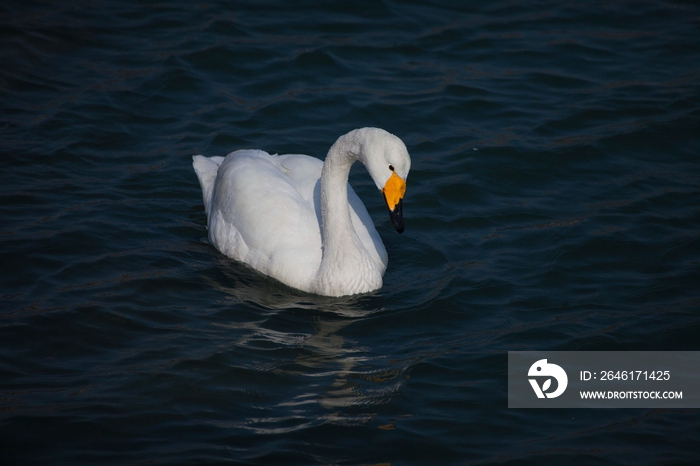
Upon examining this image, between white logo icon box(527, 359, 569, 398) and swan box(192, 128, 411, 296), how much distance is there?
64.9 inches

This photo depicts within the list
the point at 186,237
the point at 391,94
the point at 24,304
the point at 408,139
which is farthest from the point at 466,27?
the point at 24,304

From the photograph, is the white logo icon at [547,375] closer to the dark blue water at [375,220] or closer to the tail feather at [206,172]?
the dark blue water at [375,220]

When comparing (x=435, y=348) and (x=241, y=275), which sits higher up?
(x=241, y=275)

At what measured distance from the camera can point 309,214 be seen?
820 centimetres

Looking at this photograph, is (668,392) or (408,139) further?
(408,139)

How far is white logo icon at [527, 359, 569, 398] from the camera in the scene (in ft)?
20.6

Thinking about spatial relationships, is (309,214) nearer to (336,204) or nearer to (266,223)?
(266,223)

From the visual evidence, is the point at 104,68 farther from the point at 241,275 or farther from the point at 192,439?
the point at 192,439

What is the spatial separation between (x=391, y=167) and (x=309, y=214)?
1.71m

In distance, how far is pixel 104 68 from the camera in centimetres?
1175

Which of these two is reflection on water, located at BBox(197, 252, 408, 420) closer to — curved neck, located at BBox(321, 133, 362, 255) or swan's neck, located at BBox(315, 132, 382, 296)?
swan's neck, located at BBox(315, 132, 382, 296)

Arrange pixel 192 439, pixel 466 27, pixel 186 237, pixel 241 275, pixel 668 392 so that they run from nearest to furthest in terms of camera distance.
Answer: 1. pixel 192 439
2. pixel 668 392
3. pixel 241 275
4. pixel 186 237
5. pixel 466 27

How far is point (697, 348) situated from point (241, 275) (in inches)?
170

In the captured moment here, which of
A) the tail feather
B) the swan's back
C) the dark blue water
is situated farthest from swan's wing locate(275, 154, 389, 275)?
the tail feather
